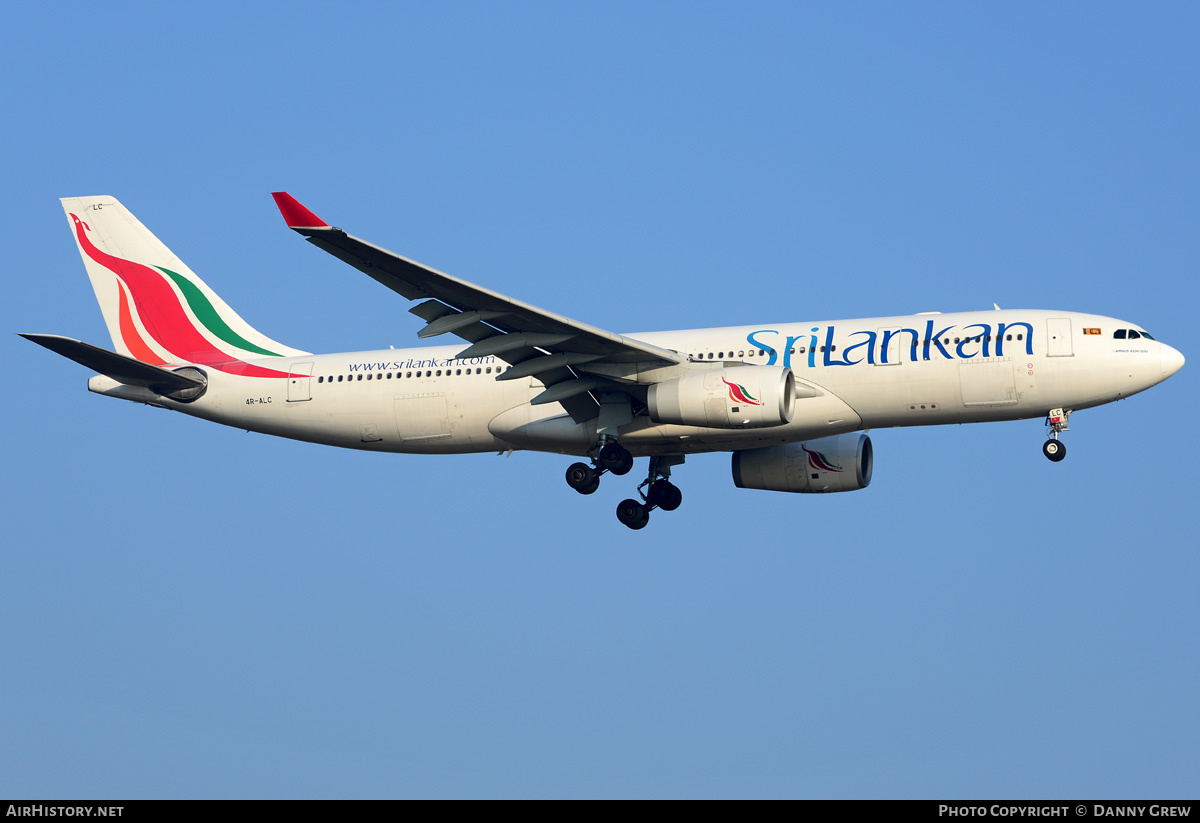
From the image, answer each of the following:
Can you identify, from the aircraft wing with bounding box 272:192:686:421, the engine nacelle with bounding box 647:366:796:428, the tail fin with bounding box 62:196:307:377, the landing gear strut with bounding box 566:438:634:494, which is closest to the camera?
the aircraft wing with bounding box 272:192:686:421

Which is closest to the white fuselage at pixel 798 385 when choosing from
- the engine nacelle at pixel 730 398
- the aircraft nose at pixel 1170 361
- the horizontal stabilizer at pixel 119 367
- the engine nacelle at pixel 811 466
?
the aircraft nose at pixel 1170 361

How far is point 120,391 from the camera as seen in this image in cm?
3916

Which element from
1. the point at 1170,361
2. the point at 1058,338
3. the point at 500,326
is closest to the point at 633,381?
the point at 500,326

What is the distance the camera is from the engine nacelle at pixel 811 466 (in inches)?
1555

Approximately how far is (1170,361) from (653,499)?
45.1 feet

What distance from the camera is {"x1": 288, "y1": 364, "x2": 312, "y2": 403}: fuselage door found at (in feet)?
129

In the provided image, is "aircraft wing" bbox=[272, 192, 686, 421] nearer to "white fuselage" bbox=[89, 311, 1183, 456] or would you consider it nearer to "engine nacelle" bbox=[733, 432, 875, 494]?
"white fuselage" bbox=[89, 311, 1183, 456]

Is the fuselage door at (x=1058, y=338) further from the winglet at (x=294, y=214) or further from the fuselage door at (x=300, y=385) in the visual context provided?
the fuselage door at (x=300, y=385)

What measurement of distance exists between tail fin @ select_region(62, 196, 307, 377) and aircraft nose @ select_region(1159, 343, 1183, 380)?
22.9 m

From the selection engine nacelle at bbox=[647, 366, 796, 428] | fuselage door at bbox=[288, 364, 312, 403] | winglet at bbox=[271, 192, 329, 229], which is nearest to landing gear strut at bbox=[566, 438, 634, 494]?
engine nacelle at bbox=[647, 366, 796, 428]

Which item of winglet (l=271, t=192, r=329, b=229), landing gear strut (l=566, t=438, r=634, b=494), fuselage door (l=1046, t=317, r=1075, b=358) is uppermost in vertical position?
fuselage door (l=1046, t=317, r=1075, b=358)

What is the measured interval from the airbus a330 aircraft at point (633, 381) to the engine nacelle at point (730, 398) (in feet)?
0.13

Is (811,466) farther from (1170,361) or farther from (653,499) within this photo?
(1170,361)
